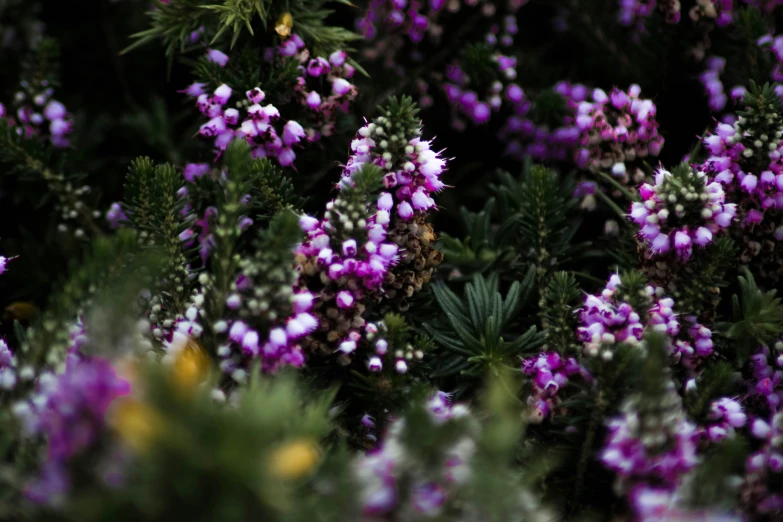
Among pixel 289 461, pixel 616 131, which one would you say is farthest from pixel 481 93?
pixel 289 461

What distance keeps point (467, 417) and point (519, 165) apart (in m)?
1.33

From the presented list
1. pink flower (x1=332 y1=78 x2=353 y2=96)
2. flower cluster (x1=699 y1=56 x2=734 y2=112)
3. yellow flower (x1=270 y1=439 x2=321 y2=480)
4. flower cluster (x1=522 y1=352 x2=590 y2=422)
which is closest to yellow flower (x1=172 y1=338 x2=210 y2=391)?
yellow flower (x1=270 y1=439 x2=321 y2=480)

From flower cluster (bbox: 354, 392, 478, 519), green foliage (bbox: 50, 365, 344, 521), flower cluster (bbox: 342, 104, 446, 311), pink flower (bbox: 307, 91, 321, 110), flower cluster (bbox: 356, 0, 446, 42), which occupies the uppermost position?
flower cluster (bbox: 356, 0, 446, 42)

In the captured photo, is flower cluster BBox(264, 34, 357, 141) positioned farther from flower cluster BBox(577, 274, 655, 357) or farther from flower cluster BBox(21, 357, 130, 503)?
flower cluster BBox(21, 357, 130, 503)

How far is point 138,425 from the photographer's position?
0.85m

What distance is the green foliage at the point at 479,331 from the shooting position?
1.53 metres

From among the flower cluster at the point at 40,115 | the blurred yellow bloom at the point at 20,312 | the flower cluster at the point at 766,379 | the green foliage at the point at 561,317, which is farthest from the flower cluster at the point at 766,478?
the flower cluster at the point at 40,115

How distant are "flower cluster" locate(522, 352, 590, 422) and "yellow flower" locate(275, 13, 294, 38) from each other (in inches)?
36.2

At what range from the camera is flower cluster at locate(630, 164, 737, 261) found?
4.71 feet

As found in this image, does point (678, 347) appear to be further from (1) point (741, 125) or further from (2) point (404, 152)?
(2) point (404, 152)

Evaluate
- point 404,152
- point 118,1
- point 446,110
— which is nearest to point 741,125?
point 404,152

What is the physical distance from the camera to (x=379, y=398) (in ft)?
4.69

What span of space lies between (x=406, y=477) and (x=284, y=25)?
112cm

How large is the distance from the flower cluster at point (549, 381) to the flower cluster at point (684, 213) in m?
0.29
